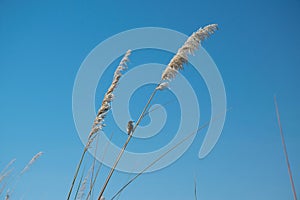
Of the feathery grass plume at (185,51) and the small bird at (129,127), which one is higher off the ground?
the feathery grass plume at (185,51)

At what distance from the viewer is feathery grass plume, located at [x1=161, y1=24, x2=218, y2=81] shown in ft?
6.82

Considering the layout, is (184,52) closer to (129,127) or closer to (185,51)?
(185,51)

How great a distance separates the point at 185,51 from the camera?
2.14 m

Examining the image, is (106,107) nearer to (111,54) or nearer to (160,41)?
(160,41)

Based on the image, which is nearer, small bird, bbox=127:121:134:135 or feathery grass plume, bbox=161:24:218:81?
small bird, bbox=127:121:134:135

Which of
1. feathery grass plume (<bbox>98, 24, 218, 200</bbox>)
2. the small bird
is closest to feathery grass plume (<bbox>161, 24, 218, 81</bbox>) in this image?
feathery grass plume (<bbox>98, 24, 218, 200</bbox>)

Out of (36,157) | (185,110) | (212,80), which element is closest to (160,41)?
(212,80)

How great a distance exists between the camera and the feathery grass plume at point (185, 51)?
2.08m

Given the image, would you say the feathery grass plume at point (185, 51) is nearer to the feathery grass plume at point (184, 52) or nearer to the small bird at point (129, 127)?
the feathery grass plume at point (184, 52)

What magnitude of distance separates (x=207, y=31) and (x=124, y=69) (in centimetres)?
67

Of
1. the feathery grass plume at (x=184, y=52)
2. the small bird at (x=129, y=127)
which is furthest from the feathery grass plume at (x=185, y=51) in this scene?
the small bird at (x=129, y=127)

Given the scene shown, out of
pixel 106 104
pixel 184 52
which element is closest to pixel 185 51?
pixel 184 52

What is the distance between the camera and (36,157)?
2.88 metres

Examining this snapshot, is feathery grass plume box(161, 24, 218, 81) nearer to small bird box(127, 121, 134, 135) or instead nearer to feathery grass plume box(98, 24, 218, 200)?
feathery grass plume box(98, 24, 218, 200)
